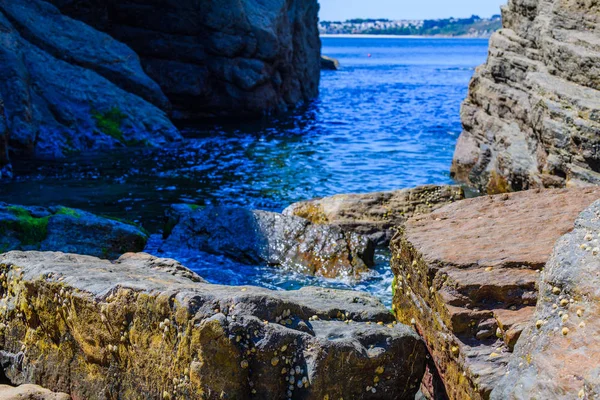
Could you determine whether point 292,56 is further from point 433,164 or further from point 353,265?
point 353,265

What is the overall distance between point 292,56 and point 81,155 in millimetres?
17563

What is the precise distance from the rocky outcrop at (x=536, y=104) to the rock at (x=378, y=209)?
182 centimetres

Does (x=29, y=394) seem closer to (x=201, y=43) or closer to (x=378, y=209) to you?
(x=378, y=209)

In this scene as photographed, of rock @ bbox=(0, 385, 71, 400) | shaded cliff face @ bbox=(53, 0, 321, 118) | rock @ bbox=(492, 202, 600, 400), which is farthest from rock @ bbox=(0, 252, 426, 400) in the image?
shaded cliff face @ bbox=(53, 0, 321, 118)

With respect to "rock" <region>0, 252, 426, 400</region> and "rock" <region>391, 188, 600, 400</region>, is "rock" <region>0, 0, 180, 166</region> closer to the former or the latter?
"rock" <region>0, 252, 426, 400</region>

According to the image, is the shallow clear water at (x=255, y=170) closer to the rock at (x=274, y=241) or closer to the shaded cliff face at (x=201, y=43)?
the rock at (x=274, y=241)

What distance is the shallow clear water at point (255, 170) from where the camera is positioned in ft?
46.2

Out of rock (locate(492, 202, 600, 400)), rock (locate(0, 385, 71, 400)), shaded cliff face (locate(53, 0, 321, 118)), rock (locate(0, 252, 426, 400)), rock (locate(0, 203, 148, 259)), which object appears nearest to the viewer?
rock (locate(492, 202, 600, 400))

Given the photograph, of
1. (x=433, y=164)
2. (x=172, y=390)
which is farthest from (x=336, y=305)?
(x=433, y=164)

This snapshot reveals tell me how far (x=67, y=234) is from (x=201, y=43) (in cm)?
1885

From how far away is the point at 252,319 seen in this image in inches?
181

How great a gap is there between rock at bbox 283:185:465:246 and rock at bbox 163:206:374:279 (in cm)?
89

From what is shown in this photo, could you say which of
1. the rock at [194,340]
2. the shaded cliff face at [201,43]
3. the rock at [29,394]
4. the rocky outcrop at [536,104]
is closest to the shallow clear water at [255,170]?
the shaded cliff face at [201,43]

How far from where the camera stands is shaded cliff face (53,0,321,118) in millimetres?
26859
